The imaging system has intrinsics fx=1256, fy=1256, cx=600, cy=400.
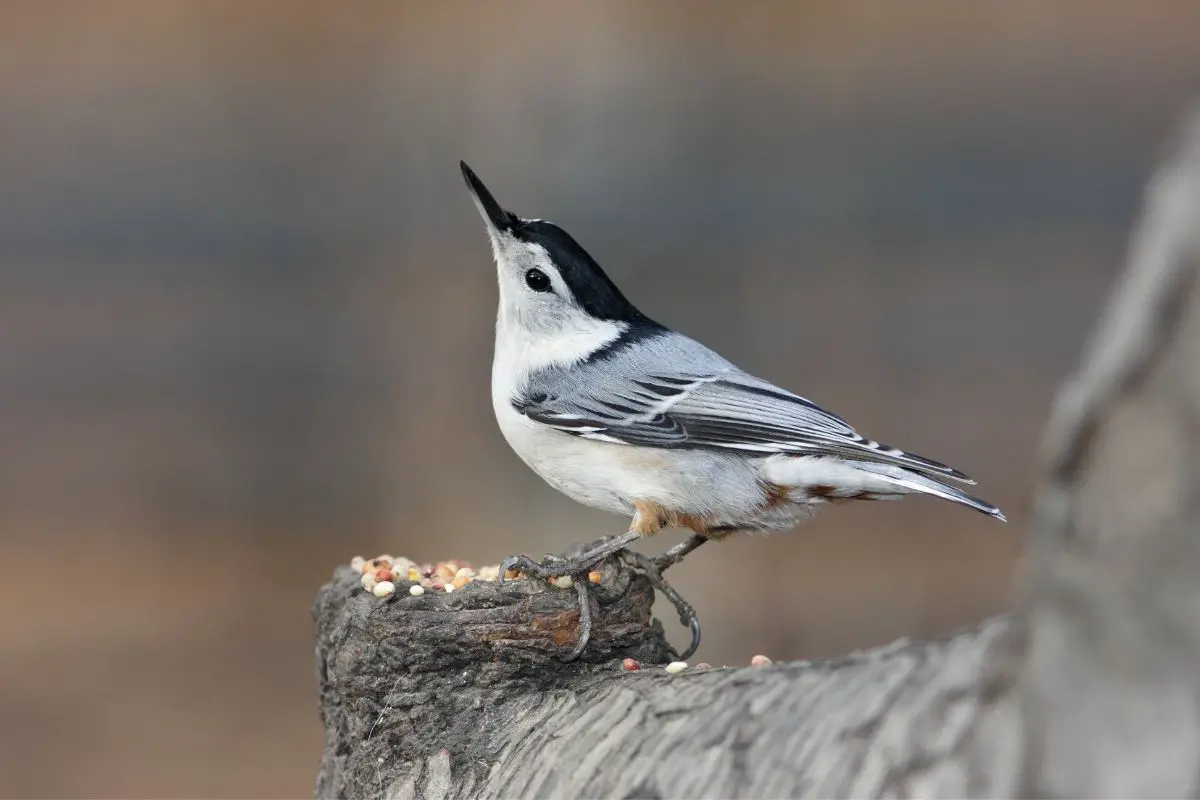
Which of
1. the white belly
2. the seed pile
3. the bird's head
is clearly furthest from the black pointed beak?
the seed pile

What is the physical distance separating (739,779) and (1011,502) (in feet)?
7.91

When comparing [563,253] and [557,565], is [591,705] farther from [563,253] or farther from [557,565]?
[563,253]

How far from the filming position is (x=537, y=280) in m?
1.99

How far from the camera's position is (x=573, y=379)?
74.9 inches

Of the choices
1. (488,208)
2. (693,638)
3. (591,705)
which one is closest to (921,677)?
(591,705)

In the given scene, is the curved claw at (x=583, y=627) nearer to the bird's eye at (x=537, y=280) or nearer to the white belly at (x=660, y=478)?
the white belly at (x=660, y=478)

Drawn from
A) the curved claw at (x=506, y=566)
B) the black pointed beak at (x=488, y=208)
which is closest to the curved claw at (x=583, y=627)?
the curved claw at (x=506, y=566)

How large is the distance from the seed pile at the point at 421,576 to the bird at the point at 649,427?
50 mm

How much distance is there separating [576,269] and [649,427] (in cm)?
31

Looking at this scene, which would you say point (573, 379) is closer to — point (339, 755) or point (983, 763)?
point (339, 755)

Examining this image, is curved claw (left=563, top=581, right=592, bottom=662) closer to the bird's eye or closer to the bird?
the bird

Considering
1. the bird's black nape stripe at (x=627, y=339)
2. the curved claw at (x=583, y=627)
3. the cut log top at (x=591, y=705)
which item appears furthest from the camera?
the bird's black nape stripe at (x=627, y=339)

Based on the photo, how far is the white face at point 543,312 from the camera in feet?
6.48

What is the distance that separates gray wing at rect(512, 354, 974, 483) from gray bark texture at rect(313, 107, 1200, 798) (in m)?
0.29
